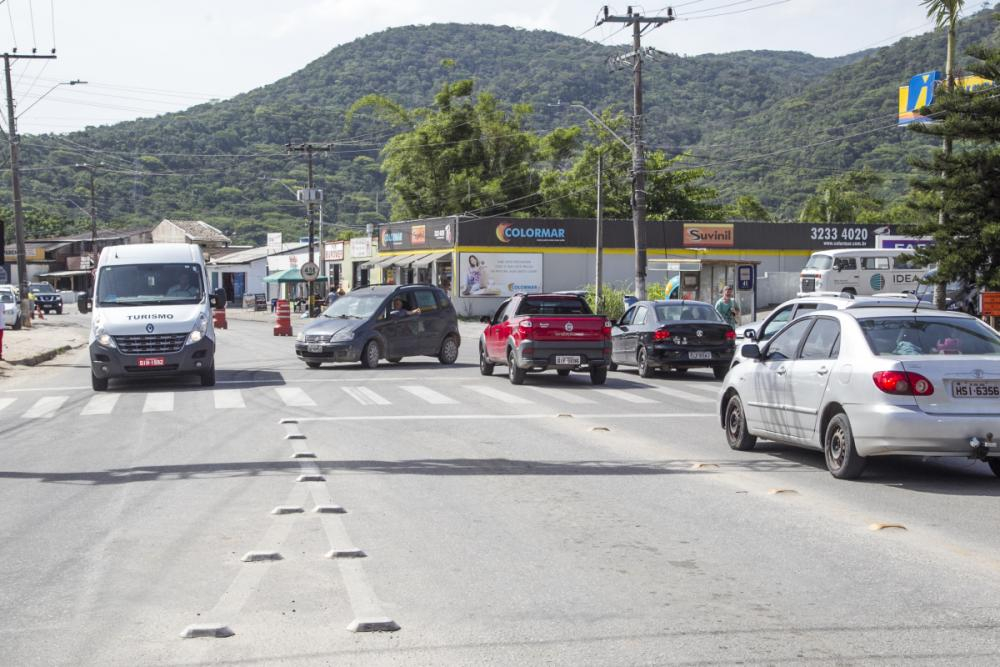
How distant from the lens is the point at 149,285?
21.3 meters

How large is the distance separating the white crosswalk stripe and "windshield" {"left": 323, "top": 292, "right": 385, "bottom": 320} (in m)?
5.20

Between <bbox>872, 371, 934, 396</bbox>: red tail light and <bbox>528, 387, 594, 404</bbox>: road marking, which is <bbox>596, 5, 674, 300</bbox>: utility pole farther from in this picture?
<bbox>872, 371, 934, 396</bbox>: red tail light

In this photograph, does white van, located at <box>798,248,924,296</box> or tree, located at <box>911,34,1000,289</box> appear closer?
tree, located at <box>911,34,1000,289</box>

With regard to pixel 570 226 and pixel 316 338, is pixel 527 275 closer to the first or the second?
pixel 570 226

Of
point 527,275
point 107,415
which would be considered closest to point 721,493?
point 107,415

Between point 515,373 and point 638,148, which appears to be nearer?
point 515,373

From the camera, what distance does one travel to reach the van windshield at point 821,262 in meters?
49.8

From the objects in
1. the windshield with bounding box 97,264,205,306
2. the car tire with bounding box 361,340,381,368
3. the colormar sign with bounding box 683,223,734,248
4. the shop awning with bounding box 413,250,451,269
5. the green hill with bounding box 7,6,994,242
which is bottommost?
the car tire with bounding box 361,340,381,368

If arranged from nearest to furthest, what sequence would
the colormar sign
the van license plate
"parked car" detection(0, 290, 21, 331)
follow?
1. the van license plate
2. "parked car" detection(0, 290, 21, 331)
3. the colormar sign

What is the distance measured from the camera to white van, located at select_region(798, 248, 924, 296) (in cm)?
4950

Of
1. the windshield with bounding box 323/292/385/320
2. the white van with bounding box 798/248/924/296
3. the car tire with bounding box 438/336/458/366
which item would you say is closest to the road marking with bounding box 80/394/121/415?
the windshield with bounding box 323/292/385/320

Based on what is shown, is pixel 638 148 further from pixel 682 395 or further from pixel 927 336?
pixel 927 336

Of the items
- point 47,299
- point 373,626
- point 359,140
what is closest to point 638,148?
point 373,626

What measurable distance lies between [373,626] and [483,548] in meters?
1.97
